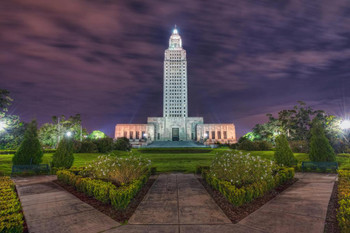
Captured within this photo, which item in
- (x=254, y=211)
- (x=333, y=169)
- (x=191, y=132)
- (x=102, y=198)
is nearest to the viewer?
(x=254, y=211)

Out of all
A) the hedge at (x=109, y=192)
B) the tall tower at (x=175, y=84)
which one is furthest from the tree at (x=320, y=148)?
the tall tower at (x=175, y=84)

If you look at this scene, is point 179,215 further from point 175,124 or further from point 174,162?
point 175,124

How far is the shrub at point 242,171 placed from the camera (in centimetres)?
773

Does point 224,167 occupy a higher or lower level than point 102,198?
higher

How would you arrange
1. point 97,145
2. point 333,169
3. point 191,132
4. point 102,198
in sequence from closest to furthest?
point 102,198
point 333,169
point 97,145
point 191,132

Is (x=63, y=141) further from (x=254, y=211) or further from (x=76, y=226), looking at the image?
(x=254, y=211)

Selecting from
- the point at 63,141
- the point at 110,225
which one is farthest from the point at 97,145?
the point at 110,225

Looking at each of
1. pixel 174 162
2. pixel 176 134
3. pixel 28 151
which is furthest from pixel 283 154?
pixel 176 134

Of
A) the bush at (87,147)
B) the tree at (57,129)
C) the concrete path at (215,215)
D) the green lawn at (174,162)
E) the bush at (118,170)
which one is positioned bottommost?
the concrete path at (215,215)

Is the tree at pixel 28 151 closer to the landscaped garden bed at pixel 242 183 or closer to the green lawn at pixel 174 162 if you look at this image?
the green lawn at pixel 174 162

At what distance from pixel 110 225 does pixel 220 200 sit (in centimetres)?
370

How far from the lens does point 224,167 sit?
8.44 meters

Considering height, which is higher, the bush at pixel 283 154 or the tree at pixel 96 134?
the tree at pixel 96 134

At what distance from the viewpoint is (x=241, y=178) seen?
25.4 feet
